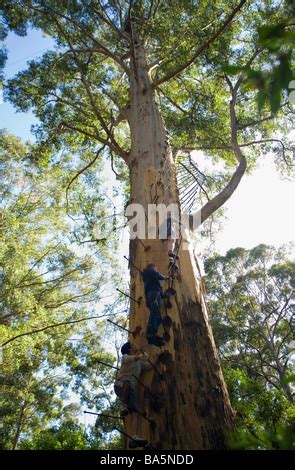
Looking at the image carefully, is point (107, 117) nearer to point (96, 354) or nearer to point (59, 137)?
point (59, 137)

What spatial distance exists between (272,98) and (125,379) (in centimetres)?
209

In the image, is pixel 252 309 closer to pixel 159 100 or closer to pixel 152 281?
pixel 159 100

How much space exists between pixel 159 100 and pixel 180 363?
8.14 m

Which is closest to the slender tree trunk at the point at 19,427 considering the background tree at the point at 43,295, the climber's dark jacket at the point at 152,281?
the background tree at the point at 43,295

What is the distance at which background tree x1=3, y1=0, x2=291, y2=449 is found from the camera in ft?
9.89

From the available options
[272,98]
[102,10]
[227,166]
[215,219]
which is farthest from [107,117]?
[272,98]

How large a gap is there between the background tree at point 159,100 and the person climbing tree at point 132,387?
118mm

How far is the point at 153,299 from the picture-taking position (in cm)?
278

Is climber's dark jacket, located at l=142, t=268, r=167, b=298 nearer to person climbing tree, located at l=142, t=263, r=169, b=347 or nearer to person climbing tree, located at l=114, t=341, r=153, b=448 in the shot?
person climbing tree, located at l=142, t=263, r=169, b=347

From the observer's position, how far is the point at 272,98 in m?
1.24

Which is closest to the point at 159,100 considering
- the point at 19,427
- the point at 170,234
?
the point at 170,234

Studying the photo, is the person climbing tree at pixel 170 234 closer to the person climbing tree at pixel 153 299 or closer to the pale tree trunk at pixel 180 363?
the pale tree trunk at pixel 180 363

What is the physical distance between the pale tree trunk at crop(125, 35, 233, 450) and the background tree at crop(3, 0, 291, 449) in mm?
12

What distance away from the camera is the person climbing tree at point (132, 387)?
236cm
